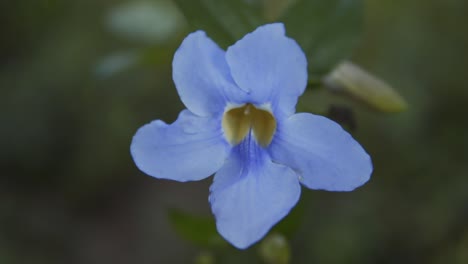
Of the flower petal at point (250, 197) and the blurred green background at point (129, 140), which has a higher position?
the flower petal at point (250, 197)

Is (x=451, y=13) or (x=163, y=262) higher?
(x=451, y=13)

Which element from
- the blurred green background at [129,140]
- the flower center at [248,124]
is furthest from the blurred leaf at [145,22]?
the flower center at [248,124]

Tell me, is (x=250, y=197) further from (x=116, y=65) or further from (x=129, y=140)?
(x=129, y=140)

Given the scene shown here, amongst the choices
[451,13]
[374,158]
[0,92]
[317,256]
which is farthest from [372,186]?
[0,92]

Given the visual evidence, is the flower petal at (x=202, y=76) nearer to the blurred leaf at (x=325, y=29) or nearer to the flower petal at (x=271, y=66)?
the flower petal at (x=271, y=66)

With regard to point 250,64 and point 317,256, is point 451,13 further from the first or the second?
point 250,64

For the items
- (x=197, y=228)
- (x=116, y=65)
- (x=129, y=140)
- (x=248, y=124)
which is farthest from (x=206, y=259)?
(x=129, y=140)

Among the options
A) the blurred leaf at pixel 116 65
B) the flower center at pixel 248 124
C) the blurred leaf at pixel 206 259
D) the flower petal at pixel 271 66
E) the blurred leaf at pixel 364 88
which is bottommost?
the blurred leaf at pixel 206 259
